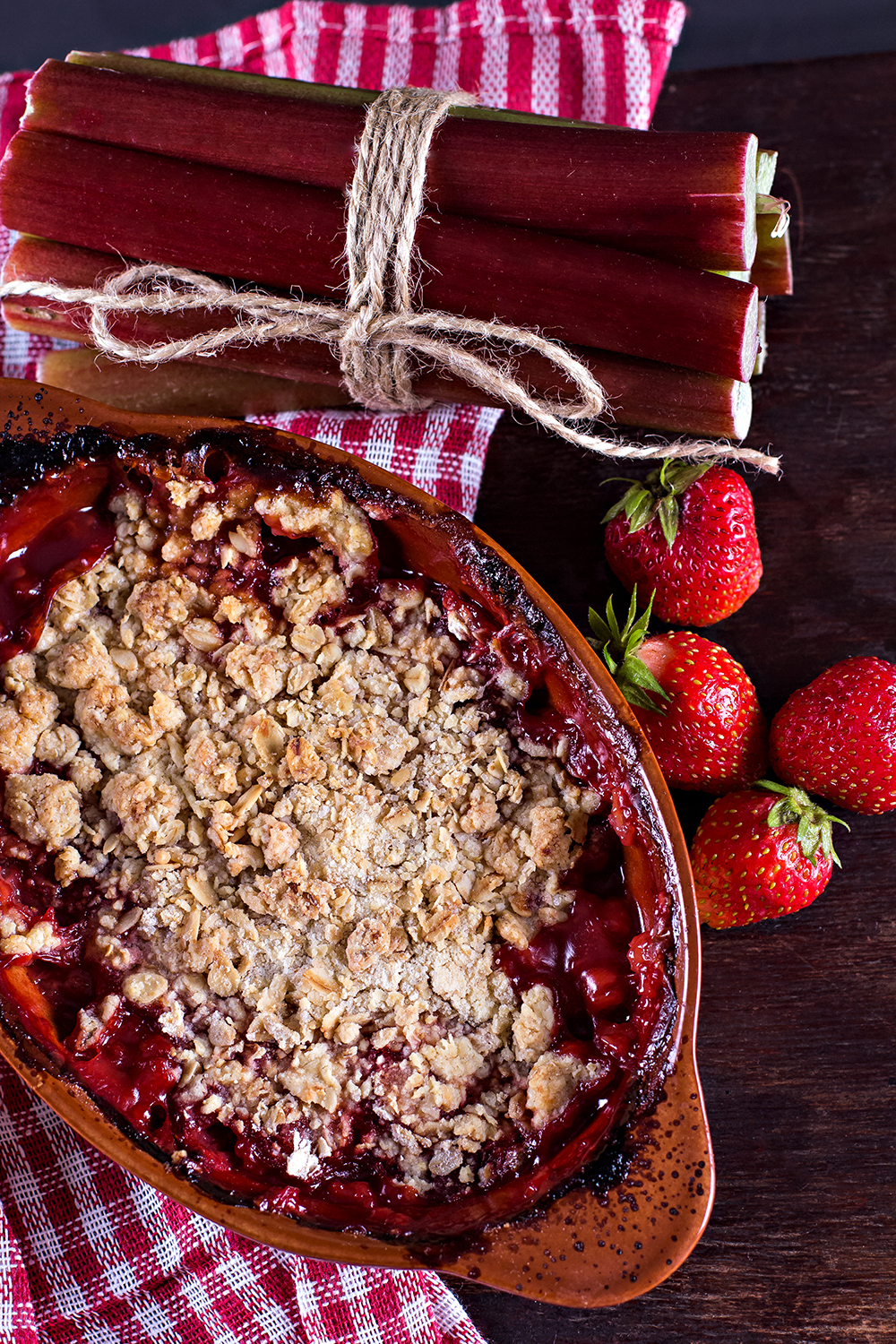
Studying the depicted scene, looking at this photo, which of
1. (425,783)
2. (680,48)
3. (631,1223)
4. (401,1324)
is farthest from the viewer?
(680,48)

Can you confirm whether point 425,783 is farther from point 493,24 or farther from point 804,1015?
point 493,24

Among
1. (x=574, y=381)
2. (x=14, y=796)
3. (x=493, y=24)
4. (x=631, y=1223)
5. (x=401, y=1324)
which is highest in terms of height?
(x=493, y=24)

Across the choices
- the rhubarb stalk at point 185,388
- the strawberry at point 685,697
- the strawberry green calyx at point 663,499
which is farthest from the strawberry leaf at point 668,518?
the rhubarb stalk at point 185,388

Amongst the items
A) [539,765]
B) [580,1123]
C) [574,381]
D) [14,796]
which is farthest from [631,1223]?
[574,381]

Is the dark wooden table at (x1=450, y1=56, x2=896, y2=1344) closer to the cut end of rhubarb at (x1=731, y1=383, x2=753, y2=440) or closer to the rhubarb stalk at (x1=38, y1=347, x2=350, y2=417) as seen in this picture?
the cut end of rhubarb at (x1=731, y1=383, x2=753, y2=440)

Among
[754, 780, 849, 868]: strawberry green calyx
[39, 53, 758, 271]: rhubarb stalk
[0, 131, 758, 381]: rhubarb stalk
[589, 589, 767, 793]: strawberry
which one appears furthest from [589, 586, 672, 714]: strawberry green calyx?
[39, 53, 758, 271]: rhubarb stalk

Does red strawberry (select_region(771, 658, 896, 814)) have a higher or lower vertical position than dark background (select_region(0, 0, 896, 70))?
lower
